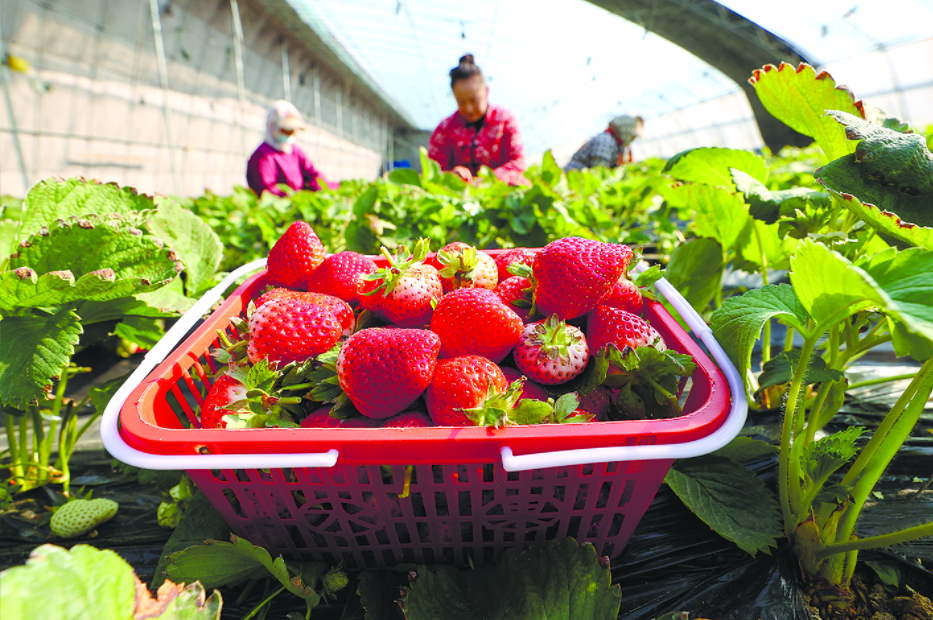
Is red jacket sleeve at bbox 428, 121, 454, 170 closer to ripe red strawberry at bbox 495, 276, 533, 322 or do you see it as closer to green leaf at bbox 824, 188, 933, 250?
ripe red strawberry at bbox 495, 276, 533, 322

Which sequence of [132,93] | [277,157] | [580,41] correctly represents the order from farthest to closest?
[580,41]
[132,93]
[277,157]

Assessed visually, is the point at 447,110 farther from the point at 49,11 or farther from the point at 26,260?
the point at 26,260

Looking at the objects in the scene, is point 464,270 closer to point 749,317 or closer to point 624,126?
point 749,317

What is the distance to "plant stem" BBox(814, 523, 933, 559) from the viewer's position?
2.31 feet

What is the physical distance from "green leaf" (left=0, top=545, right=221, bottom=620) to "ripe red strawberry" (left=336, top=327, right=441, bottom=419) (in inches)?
12.0

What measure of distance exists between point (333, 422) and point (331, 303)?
0.85 ft

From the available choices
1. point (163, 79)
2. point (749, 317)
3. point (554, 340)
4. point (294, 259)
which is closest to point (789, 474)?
point (749, 317)

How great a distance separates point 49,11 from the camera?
559cm

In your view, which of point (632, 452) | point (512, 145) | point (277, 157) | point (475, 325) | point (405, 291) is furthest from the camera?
point (277, 157)

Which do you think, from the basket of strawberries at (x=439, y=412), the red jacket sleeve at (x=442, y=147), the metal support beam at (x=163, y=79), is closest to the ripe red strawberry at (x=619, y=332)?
the basket of strawberries at (x=439, y=412)

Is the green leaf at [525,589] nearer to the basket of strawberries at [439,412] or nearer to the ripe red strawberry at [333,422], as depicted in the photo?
the basket of strawberries at [439,412]

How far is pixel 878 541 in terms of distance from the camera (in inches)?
29.5

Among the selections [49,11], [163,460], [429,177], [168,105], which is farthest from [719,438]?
[168,105]

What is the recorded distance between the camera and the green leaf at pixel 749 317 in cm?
67
